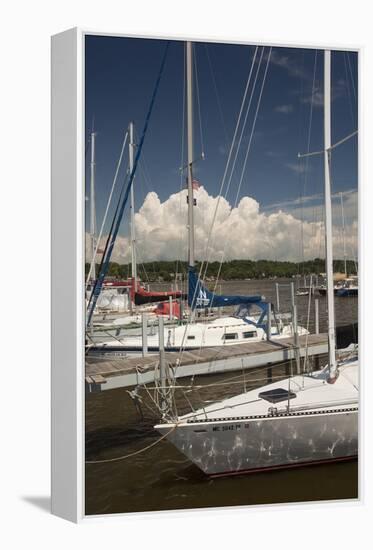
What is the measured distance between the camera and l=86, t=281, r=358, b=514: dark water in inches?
171

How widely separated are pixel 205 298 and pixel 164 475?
1.54 metres

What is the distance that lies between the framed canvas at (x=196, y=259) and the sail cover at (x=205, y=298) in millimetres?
19

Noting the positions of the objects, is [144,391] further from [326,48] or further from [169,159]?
[326,48]

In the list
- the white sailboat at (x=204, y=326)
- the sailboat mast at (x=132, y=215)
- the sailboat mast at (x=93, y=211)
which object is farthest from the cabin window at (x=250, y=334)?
the sailboat mast at (x=93, y=211)

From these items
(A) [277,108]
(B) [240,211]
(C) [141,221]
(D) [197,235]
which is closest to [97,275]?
(C) [141,221]

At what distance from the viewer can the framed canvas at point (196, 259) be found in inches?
→ 165

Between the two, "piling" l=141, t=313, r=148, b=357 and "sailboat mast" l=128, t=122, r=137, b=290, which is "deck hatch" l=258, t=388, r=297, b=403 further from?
"sailboat mast" l=128, t=122, r=137, b=290

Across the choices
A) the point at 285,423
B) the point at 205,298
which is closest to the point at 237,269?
the point at 205,298

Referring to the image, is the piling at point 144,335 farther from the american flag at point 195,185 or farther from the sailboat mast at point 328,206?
the sailboat mast at point 328,206

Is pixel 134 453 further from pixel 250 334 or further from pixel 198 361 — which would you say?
pixel 250 334

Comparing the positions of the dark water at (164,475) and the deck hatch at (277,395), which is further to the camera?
the deck hatch at (277,395)

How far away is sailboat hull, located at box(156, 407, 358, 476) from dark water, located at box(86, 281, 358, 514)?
0.08 metres

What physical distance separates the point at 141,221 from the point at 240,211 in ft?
2.76

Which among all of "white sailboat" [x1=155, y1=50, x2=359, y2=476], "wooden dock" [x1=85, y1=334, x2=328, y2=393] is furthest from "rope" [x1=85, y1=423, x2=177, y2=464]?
"wooden dock" [x1=85, y1=334, x2=328, y2=393]
